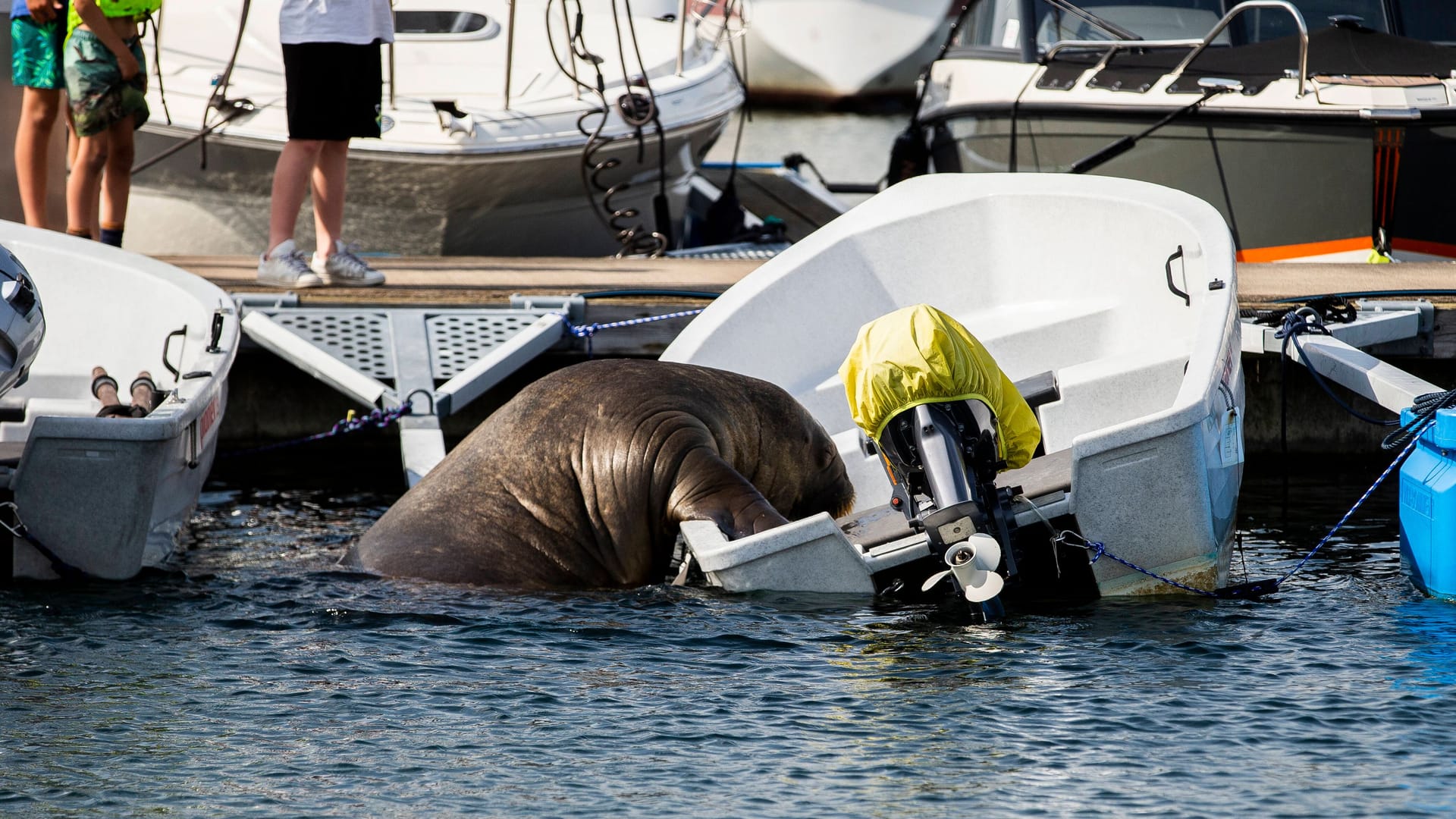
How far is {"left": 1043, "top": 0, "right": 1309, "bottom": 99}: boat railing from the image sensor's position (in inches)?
390

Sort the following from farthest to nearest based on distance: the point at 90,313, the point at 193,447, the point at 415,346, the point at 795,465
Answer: the point at 415,346 → the point at 90,313 → the point at 795,465 → the point at 193,447

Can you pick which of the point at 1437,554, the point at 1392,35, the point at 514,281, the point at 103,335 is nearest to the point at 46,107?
the point at 103,335

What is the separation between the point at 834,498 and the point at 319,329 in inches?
108

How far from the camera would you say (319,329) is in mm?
7855

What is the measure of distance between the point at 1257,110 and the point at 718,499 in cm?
594

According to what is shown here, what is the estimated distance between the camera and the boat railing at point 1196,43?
9.91m

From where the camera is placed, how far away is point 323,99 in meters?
7.67

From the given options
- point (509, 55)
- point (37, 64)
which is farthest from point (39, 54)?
point (509, 55)

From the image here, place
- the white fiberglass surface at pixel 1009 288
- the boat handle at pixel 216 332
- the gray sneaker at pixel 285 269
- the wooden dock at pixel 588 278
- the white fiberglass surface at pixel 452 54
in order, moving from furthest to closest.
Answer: the white fiberglass surface at pixel 452 54 < the wooden dock at pixel 588 278 < the gray sneaker at pixel 285 269 < the white fiberglass surface at pixel 1009 288 < the boat handle at pixel 216 332

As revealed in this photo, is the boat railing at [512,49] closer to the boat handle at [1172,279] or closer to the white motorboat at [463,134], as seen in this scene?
the white motorboat at [463,134]

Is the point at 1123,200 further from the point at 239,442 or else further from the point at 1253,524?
the point at 239,442

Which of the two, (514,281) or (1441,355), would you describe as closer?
(1441,355)

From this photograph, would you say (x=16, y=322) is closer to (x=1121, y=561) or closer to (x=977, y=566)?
(x=977, y=566)

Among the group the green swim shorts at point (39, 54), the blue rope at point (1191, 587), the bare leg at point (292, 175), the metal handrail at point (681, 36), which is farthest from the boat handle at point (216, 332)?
the metal handrail at point (681, 36)
